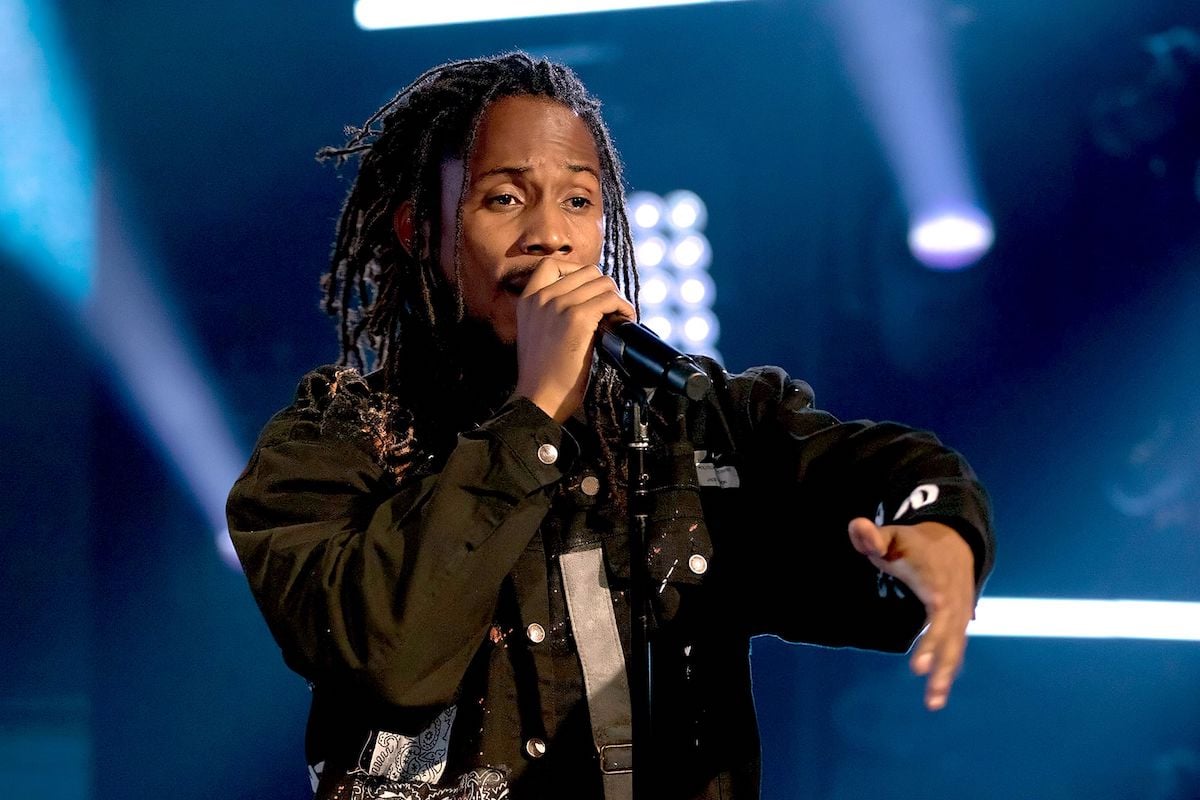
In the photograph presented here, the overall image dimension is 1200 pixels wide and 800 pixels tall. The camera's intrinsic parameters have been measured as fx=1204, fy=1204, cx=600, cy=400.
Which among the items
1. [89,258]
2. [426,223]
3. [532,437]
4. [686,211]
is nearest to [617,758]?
[532,437]

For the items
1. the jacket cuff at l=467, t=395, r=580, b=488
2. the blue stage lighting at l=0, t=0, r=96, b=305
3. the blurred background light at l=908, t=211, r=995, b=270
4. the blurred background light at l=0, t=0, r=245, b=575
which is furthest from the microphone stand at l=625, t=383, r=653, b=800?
the blue stage lighting at l=0, t=0, r=96, b=305

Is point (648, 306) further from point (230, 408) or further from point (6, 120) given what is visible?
point (6, 120)

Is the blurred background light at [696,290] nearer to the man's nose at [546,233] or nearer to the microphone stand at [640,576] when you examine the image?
the man's nose at [546,233]

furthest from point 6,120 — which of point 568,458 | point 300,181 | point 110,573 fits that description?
point 568,458

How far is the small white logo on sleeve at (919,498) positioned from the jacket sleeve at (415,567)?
36 cm

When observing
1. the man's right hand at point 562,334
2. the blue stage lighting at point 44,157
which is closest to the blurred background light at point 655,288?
the blue stage lighting at point 44,157

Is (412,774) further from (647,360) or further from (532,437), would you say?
(647,360)

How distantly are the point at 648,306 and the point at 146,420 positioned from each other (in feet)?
4.08

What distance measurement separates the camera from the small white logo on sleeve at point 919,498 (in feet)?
3.99

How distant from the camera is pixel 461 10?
2811mm

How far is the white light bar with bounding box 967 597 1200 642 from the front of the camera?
2568mm

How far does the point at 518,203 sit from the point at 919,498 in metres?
0.65

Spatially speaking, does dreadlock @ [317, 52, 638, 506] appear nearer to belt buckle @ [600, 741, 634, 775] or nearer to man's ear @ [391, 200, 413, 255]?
man's ear @ [391, 200, 413, 255]

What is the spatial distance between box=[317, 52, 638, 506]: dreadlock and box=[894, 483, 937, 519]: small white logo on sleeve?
0.37 meters
